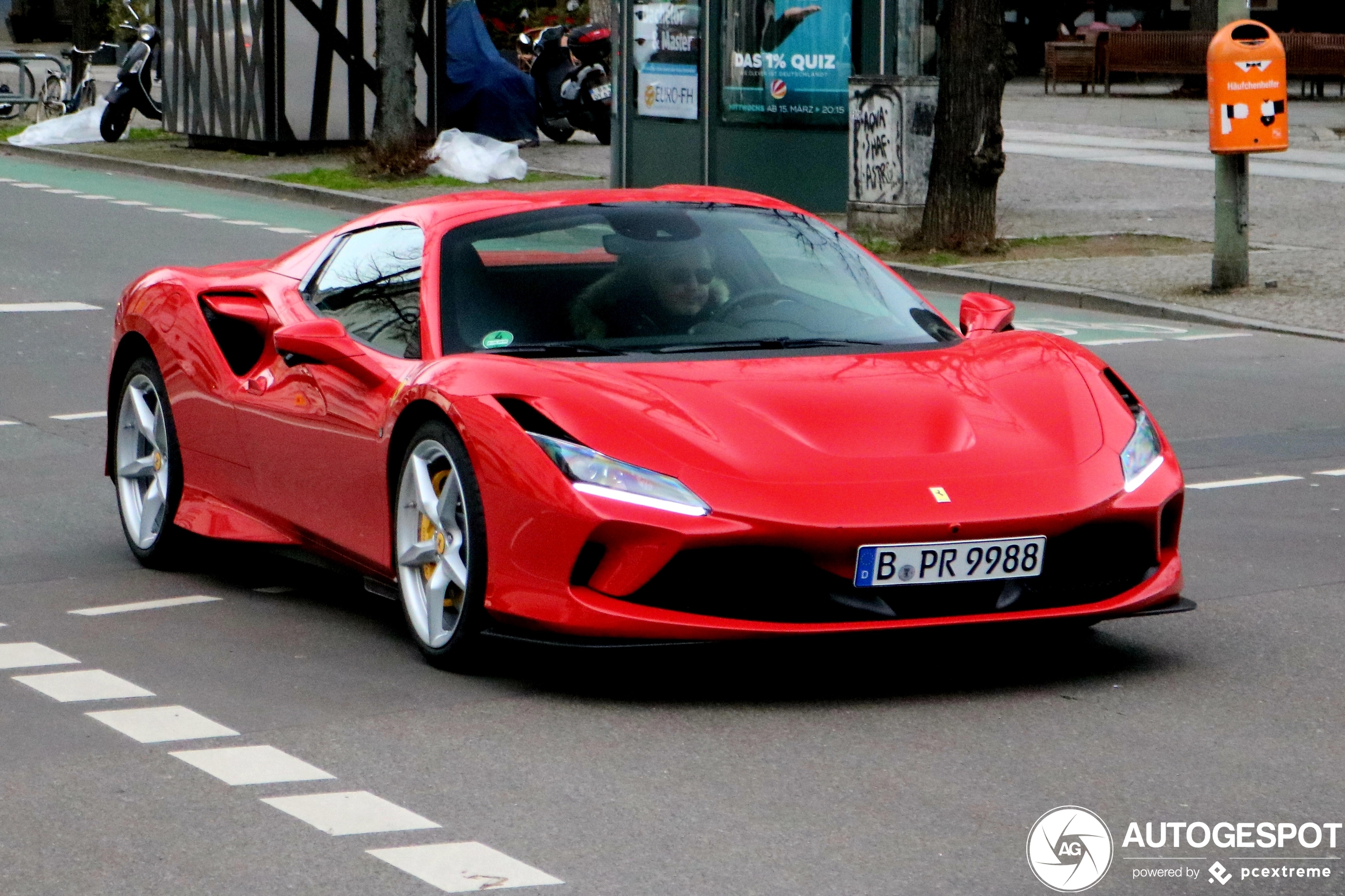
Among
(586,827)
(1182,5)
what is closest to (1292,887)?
(586,827)

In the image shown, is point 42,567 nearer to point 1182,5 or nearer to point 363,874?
point 363,874

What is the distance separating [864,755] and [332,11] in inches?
947

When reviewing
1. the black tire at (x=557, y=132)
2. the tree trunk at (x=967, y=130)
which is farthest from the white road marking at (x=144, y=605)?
the black tire at (x=557, y=132)

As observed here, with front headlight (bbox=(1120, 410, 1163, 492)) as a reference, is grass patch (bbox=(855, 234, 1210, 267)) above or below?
below

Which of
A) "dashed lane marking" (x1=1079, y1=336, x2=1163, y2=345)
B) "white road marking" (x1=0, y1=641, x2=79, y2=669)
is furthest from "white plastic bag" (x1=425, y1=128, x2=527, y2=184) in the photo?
"white road marking" (x1=0, y1=641, x2=79, y2=669)

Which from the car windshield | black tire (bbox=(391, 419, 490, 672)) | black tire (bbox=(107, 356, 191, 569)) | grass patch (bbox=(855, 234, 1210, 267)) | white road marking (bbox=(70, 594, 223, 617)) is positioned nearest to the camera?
black tire (bbox=(391, 419, 490, 672))

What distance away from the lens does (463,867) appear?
4188mm

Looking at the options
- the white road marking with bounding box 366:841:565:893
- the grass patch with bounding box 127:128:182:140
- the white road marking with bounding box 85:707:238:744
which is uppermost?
the grass patch with bounding box 127:128:182:140

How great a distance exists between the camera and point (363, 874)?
13.6ft

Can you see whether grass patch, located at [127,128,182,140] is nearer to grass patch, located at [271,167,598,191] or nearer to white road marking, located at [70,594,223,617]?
grass patch, located at [271,167,598,191]

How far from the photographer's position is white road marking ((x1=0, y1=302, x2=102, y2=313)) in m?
14.5

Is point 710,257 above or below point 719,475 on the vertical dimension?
above

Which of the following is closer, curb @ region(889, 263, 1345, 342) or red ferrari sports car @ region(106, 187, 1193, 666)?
red ferrari sports car @ region(106, 187, 1193, 666)

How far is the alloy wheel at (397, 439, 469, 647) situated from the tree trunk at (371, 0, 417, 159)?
18.6 metres
